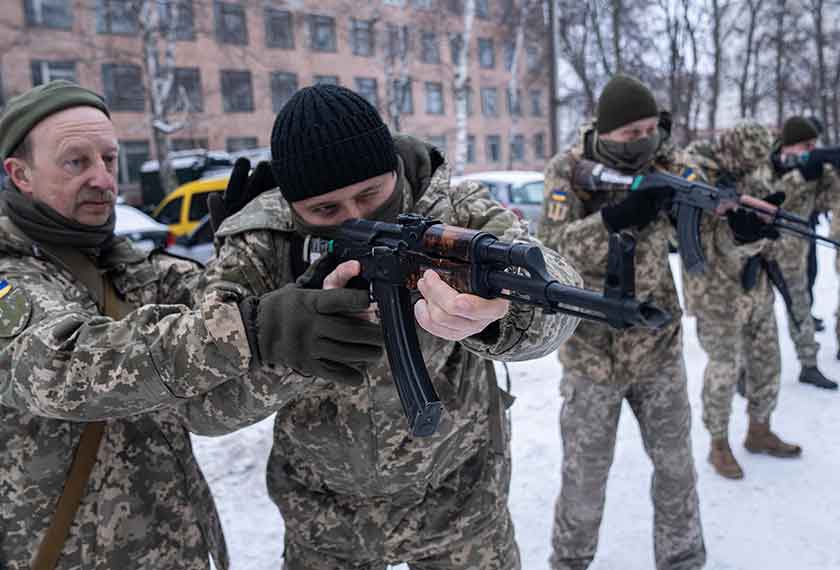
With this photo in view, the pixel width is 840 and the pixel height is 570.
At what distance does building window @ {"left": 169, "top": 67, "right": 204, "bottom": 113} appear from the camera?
75.2 ft

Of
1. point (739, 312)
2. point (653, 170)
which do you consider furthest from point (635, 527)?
point (653, 170)

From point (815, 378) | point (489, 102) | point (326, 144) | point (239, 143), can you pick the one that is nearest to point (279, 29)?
point (239, 143)

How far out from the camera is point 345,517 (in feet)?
5.96

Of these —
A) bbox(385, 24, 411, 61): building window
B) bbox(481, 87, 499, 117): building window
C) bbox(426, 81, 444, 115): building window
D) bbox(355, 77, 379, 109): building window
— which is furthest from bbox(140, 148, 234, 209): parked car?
bbox(481, 87, 499, 117): building window

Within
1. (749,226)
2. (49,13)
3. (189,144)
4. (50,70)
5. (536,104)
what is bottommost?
(189,144)

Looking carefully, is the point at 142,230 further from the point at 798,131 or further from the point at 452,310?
the point at 452,310

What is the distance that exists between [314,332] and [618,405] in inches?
76.6

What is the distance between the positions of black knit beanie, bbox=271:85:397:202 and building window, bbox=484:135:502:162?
1288 inches

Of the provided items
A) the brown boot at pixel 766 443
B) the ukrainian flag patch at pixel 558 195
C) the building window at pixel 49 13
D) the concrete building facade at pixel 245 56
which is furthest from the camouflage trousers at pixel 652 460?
the building window at pixel 49 13

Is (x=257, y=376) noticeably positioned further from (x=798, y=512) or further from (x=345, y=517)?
(x=798, y=512)

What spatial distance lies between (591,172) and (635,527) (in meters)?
1.87

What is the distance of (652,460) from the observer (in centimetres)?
283

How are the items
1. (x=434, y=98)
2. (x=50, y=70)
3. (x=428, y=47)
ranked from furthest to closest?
(x=434, y=98)
(x=428, y=47)
(x=50, y=70)

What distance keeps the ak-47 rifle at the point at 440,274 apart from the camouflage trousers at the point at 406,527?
485mm
